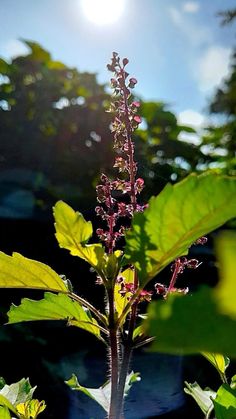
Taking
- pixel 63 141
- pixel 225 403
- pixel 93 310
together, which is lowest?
pixel 225 403

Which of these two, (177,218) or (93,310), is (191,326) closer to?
(177,218)

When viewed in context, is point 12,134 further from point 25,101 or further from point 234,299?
point 234,299

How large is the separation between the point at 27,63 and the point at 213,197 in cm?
387

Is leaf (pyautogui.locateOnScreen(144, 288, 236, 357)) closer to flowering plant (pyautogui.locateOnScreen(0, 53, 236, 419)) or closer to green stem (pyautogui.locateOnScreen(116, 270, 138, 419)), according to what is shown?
flowering plant (pyautogui.locateOnScreen(0, 53, 236, 419))

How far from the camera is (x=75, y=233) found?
58 centimetres

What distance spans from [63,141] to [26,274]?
3.25m

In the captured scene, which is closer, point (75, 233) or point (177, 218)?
point (177, 218)

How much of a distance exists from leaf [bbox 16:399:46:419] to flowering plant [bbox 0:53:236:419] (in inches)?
2.8

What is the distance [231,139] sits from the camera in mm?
→ 6586

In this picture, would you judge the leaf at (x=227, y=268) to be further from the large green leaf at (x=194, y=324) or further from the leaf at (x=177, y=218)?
the leaf at (x=177, y=218)

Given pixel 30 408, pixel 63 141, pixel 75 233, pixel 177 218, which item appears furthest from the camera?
pixel 63 141

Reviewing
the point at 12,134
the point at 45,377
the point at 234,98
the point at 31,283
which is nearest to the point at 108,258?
the point at 31,283

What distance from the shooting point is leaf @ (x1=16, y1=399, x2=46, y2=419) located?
2.36 ft

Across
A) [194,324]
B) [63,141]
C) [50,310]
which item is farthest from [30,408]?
[63,141]
